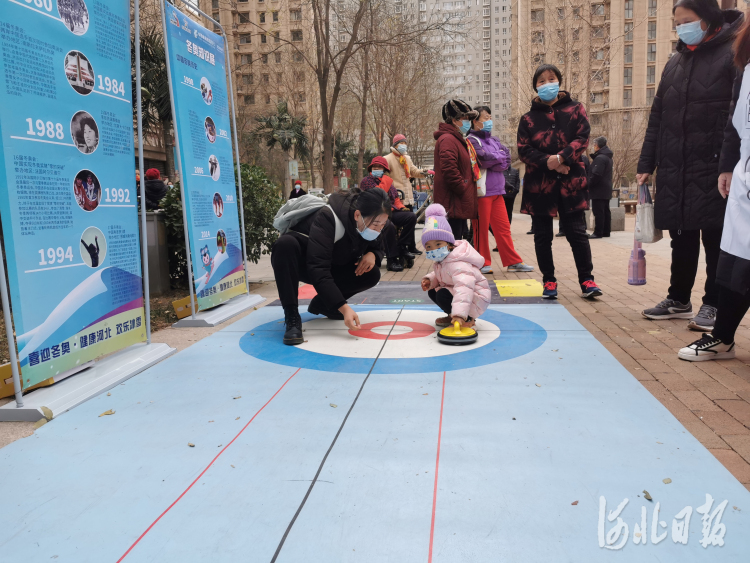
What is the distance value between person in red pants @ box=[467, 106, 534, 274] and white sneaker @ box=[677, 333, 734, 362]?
12.7ft

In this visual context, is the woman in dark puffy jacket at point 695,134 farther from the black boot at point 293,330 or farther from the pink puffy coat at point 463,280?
the black boot at point 293,330

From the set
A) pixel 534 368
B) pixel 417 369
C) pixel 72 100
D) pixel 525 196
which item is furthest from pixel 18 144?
pixel 525 196

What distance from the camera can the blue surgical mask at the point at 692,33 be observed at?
4023 millimetres

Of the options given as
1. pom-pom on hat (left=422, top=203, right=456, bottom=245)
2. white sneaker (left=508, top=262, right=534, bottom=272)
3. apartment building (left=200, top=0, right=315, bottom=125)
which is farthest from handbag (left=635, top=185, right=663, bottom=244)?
apartment building (left=200, top=0, right=315, bottom=125)

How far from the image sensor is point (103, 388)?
328 cm

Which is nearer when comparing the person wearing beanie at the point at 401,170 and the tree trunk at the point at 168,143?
the person wearing beanie at the point at 401,170

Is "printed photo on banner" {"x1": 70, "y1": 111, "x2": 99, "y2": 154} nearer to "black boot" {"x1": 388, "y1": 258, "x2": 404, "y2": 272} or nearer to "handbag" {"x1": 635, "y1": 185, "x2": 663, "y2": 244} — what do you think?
"handbag" {"x1": 635, "y1": 185, "x2": 663, "y2": 244}

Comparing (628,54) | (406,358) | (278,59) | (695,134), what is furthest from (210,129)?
(628,54)

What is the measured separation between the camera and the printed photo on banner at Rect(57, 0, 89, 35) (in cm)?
308

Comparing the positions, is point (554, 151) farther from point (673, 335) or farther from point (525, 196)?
point (673, 335)

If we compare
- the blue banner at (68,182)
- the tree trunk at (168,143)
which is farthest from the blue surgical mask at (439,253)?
the tree trunk at (168,143)

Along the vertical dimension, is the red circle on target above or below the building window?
below

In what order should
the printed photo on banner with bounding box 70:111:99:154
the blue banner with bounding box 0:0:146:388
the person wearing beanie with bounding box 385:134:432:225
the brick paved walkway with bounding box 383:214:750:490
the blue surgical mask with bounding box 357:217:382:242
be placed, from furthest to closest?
the person wearing beanie with bounding box 385:134:432:225, the blue surgical mask with bounding box 357:217:382:242, the printed photo on banner with bounding box 70:111:99:154, the blue banner with bounding box 0:0:146:388, the brick paved walkway with bounding box 383:214:750:490

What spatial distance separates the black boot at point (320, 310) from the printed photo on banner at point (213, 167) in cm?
158
